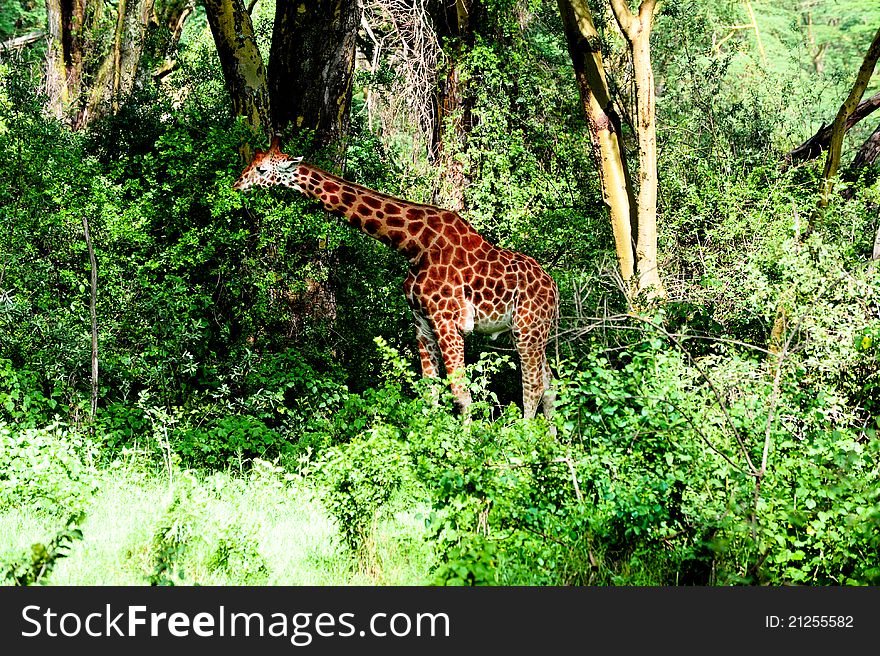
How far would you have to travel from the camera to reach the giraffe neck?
26.7 feet

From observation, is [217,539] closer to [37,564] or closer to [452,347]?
[37,564]

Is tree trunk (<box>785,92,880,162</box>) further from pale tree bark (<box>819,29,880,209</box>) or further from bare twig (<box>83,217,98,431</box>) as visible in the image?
bare twig (<box>83,217,98,431</box>)

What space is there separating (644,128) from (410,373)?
6.68 metres

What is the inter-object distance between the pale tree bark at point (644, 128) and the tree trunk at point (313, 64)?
3.36 m

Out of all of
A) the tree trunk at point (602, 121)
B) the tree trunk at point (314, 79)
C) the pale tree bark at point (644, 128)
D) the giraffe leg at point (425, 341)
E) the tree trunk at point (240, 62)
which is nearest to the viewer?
the giraffe leg at point (425, 341)

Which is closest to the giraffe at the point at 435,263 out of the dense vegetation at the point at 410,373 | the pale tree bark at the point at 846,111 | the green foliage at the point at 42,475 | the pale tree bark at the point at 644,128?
the dense vegetation at the point at 410,373

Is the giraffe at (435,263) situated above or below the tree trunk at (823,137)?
below

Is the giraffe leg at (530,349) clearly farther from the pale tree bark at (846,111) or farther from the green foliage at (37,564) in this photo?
the pale tree bark at (846,111)

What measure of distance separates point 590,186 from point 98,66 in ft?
24.1

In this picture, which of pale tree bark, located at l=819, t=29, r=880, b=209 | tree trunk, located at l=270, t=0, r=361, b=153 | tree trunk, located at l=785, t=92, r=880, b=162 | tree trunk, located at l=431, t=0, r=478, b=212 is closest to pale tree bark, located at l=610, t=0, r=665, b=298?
pale tree bark, located at l=819, t=29, r=880, b=209

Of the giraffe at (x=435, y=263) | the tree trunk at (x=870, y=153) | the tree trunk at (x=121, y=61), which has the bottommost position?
the giraffe at (x=435, y=263)

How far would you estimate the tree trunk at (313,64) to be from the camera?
978 cm

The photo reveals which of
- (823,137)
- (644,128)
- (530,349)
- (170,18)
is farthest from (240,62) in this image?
(170,18)

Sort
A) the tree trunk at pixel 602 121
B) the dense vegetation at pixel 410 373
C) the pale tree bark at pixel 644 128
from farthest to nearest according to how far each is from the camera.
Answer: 1. the tree trunk at pixel 602 121
2. the pale tree bark at pixel 644 128
3. the dense vegetation at pixel 410 373
